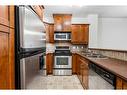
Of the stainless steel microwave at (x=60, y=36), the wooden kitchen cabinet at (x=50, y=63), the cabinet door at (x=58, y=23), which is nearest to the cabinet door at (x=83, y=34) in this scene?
the stainless steel microwave at (x=60, y=36)

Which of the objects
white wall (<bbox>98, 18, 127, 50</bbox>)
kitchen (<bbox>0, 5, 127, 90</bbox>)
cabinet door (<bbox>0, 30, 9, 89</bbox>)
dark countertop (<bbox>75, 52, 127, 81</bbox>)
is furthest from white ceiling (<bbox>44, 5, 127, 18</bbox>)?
cabinet door (<bbox>0, 30, 9, 89</bbox>)

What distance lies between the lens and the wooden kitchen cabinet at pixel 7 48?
1062 mm

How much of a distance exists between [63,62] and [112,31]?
278cm

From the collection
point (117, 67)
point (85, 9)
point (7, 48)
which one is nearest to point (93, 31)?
point (85, 9)

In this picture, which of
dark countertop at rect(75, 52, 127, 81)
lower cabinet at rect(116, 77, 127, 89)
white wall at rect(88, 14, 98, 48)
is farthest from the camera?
white wall at rect(88, 14, 98, 48)

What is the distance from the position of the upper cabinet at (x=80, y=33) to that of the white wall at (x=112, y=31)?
1078 millimetres

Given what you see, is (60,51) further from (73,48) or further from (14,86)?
(14,86)

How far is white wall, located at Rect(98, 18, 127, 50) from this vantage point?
740 centimetres

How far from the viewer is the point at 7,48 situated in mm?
1157

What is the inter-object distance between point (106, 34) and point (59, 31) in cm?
227

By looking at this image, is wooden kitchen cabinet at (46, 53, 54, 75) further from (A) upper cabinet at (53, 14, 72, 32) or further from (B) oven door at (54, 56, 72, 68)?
(A) upper cabinet at (53, 14, 72, 32)

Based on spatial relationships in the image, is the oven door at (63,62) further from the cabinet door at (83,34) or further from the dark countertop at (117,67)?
the dark countertop at (117,67)

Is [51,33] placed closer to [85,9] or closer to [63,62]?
[63,62]
